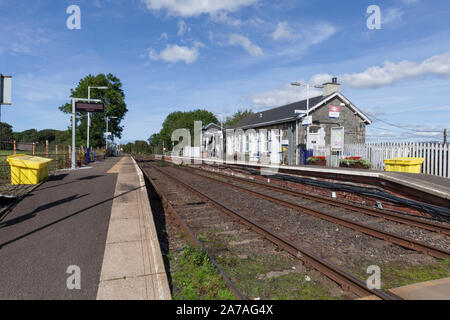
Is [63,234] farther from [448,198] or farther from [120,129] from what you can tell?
[120,129]

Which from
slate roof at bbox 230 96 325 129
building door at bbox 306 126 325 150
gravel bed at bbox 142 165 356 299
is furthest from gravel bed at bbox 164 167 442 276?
slate roof at bbox 230 96 325 129

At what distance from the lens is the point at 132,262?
4.12 m

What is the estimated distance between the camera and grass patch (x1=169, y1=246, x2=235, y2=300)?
3619mm

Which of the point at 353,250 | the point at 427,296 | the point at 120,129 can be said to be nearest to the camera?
the point at 427,296

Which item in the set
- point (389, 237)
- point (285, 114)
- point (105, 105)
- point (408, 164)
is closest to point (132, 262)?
point (389, 237)

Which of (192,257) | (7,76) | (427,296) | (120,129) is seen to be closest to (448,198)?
(427,296)

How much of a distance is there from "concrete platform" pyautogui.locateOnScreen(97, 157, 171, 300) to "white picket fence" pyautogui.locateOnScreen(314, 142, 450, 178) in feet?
41.1

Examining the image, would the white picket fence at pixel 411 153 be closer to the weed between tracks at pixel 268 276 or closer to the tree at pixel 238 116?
the weed between tracks at pixel 268 276

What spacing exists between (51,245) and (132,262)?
1731 millimetres

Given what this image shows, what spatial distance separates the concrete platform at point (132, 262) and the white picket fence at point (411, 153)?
41.1 ft

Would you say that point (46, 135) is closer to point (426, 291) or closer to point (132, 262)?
point (132, 262)

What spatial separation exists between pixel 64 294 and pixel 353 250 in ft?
15.7

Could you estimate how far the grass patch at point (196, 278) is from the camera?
362cm

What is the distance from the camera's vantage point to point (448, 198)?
689cm
